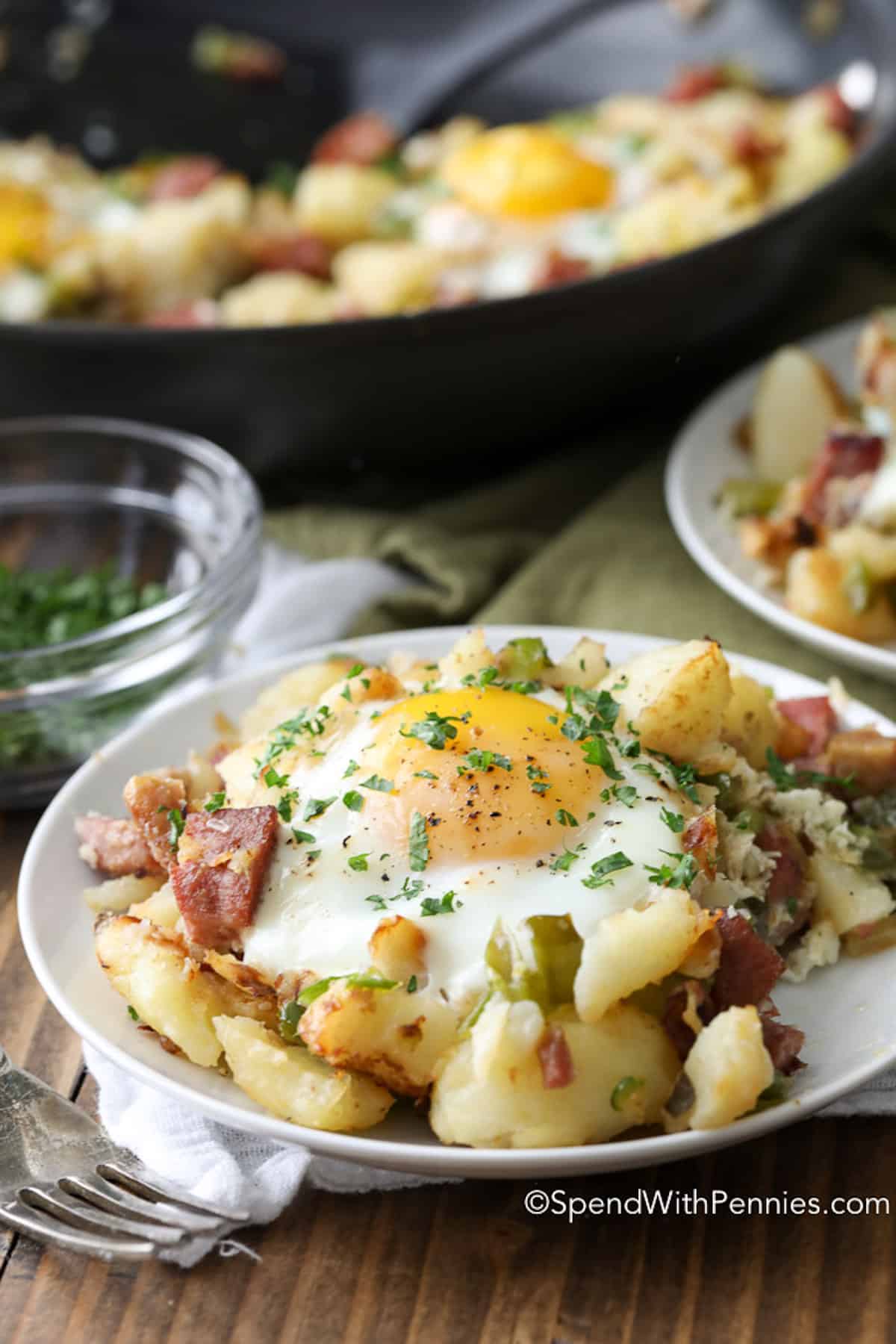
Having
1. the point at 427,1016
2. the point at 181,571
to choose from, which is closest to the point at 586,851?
the point at 427,1016

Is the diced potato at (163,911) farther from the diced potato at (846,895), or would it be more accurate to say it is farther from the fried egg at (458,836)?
the diced potato at (846,895)

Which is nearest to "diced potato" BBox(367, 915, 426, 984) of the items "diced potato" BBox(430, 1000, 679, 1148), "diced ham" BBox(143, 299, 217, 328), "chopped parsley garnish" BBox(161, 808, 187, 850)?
"diced potato" BBox(430, 1000, 679, 1148)

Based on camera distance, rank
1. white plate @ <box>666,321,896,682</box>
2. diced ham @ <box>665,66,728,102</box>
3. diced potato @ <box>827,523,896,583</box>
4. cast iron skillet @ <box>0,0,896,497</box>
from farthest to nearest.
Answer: diced ham @ <box>665,66,728,102</box> < cast iron skillet @ <box>0,0,896,497</box> < diced potato @ <box>827,523,896,583</box> < white plate @ <box>666,321,896,682</box>

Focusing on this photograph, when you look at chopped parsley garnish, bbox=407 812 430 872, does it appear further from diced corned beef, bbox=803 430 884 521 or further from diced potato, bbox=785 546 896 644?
diced corned beef, bbox=803 430 884 521

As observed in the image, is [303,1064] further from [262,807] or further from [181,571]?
[181,571]

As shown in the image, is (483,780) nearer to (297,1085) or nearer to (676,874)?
(676,874)

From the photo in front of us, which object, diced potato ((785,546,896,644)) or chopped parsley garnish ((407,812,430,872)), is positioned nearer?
chopped parsley garnish ((407,812,430,872))

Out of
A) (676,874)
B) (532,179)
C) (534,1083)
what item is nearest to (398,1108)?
(534,1083)
